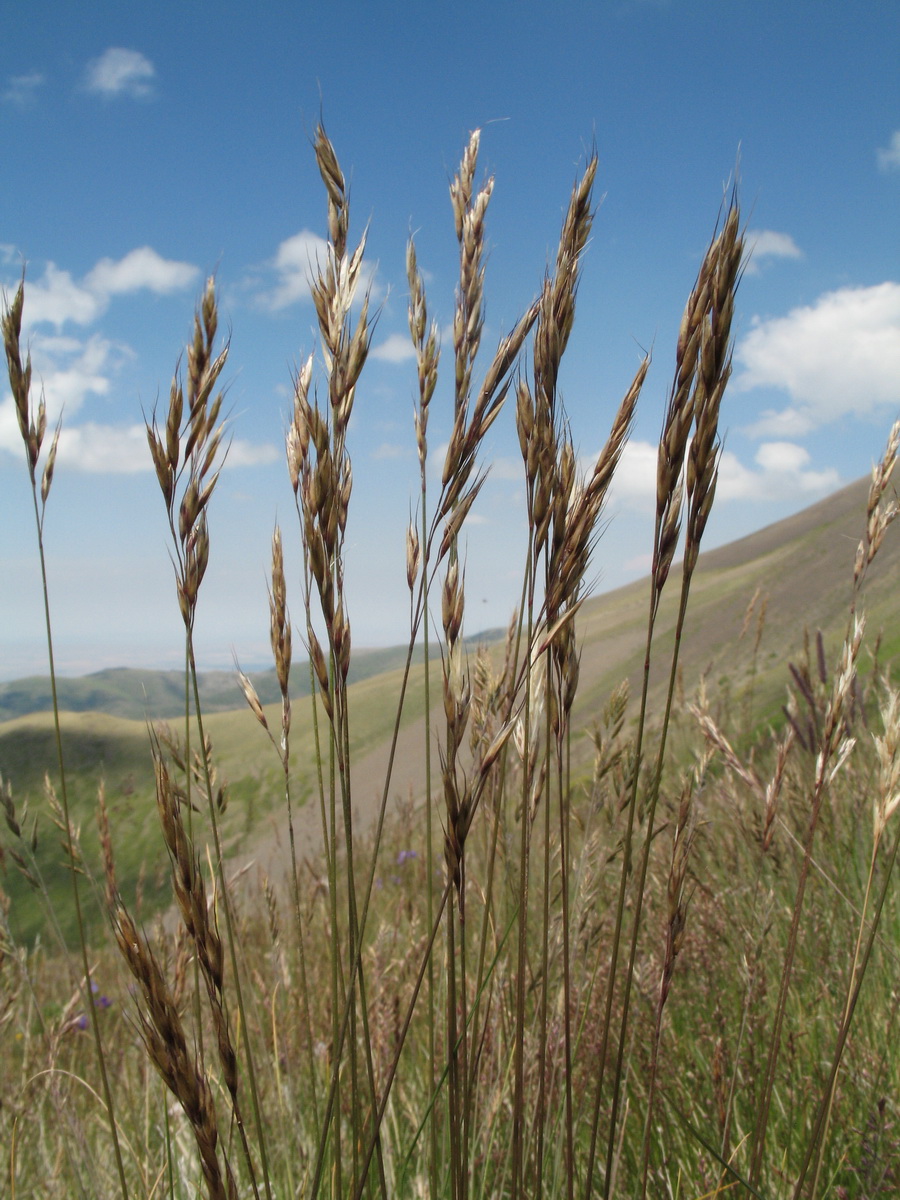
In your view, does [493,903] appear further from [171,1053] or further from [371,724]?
[371,724]

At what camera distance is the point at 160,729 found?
1.37 m

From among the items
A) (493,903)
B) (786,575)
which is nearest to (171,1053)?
(493,903)

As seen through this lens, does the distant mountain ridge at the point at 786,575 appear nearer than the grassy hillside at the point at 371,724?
Yes

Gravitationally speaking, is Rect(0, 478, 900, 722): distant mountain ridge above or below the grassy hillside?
above

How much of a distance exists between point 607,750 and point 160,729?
842mm

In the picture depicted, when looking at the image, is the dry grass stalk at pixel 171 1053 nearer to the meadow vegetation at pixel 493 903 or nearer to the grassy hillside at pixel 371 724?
the meadow vegetation at pixel 493 903

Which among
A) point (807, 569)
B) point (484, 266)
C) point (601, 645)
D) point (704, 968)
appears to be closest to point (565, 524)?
point (484, 266)

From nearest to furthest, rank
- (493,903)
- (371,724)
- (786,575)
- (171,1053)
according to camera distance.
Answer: (171,1053)
(493,903)
(371,724)
(786,575)

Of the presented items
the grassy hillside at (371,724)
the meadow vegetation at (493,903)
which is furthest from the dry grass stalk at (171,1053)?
the grassy hillside at (371,724)

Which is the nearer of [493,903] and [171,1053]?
[171,1053]

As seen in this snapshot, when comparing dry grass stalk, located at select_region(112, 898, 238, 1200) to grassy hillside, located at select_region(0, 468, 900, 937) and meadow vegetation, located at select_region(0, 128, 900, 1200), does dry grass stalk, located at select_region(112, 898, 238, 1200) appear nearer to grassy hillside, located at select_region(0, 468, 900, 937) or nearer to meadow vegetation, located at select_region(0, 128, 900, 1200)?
meadow vegetation, located at select_region(0, 128, 900, 1200)

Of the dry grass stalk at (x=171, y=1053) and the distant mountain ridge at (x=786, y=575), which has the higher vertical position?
the distant mountain ridge at (x=786, y=575)

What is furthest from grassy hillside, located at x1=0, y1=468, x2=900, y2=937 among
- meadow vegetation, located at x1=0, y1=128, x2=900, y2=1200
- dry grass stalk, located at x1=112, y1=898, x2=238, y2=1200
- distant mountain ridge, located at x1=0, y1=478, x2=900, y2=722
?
dry grass stalk, located at x1=112, y1=898, x2=238, y2=1200

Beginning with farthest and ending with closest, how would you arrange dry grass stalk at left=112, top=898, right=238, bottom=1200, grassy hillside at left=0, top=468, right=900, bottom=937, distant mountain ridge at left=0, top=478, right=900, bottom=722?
grassy hillside at left=0, top=468, right=900, bottom=937, distant mountain ridge at left=0, top=478, right=900, bottom=722, dry grass stalk at left=112, top=898, right=238, bottom=1200
